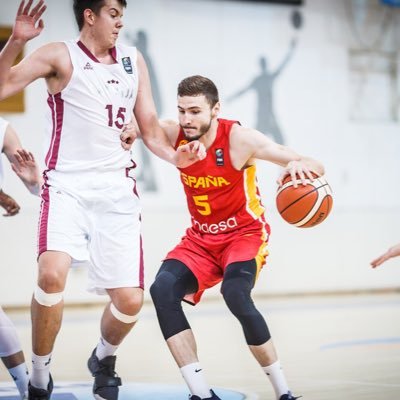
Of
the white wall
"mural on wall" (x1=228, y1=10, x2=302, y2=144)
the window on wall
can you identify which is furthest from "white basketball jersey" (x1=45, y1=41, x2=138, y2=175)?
the window on wall

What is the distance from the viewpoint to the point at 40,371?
4.75 metres

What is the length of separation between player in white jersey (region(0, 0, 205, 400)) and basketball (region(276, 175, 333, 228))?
0.55m

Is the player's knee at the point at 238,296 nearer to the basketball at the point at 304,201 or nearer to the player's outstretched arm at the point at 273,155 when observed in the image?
the basketball at the point at 304,201

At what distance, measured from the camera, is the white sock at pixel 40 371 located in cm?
474

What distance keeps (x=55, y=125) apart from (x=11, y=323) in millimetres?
1190

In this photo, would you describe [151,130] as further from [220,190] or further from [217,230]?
[217,230]

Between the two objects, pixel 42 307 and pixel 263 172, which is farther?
pixel 263 172

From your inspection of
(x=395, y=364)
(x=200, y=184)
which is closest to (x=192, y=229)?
(x=200, y=184)

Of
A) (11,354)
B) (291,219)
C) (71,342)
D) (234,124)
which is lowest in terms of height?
(71,342)

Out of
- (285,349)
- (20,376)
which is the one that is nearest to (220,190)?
(20,376)

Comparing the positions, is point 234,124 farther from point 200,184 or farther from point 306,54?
point 306,54

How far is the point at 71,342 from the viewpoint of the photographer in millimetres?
8609

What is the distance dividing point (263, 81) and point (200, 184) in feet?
26.7

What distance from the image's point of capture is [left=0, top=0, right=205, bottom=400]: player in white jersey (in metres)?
4.71
